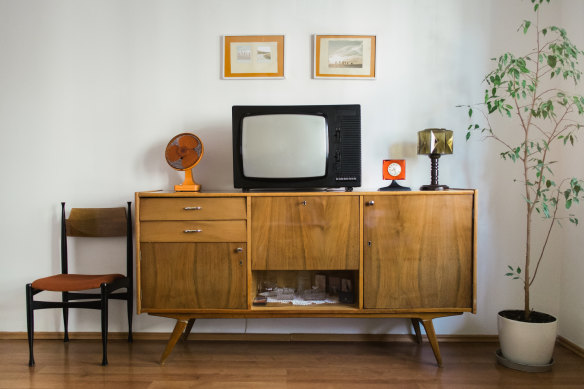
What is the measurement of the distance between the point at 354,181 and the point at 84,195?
165 centimetres

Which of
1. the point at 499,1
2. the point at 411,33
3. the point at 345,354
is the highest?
the point at 499,1

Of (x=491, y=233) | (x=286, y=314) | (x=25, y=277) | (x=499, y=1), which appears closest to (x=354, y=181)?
(x=286, y=314)

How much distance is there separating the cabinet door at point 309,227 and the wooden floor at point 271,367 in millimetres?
554

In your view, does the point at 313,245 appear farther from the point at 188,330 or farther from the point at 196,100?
the point at 196,100

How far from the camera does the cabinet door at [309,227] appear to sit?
2.11 metres

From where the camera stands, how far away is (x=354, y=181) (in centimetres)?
222

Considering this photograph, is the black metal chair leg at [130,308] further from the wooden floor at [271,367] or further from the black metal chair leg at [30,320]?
the black metal chair leg at [30,320]

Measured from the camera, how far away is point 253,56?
2.52 meters

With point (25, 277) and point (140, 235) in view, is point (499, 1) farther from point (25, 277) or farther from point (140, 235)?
point (25, 277)

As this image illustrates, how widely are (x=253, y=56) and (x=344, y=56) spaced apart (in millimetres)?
548

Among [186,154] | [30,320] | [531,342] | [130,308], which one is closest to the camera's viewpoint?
[531,342]

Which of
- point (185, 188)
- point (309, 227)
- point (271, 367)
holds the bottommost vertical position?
point (271, 367)

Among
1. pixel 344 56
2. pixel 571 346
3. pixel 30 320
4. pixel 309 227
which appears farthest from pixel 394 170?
pixel 30 320

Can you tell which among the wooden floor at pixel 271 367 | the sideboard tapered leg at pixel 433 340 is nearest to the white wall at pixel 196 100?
the wooden floor at pixel 271 367
